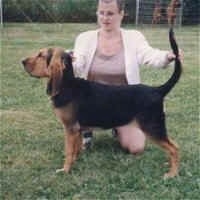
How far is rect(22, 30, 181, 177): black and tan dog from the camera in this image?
15.1 feet

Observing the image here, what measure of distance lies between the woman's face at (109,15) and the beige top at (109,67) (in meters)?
0.27

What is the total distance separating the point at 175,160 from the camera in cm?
466

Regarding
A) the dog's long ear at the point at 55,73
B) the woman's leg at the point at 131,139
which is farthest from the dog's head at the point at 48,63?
the woman's leg at the point at 131,139

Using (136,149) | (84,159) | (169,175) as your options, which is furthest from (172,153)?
(84,159)

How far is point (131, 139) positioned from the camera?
17.3ft

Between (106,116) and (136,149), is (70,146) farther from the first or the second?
(136,149)

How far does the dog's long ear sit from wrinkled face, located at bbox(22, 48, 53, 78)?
0.12 ft

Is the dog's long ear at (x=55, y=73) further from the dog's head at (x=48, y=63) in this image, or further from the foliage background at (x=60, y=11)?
the foliage background at (x=60, y=11)

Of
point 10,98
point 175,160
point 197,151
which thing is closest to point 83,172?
point 175,160

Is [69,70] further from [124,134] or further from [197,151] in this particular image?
[197,151]

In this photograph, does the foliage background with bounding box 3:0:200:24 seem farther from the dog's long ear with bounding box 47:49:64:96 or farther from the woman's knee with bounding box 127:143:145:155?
the dog's long ear with bounding box 47:49:64:96

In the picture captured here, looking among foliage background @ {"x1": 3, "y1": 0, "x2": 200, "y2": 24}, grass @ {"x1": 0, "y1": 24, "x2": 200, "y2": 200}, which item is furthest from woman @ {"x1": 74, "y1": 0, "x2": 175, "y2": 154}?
foliage background @ {"x1": 3, "y1": 0, "x2": 200, "y2": 24}

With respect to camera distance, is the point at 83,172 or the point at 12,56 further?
the point at 12,56

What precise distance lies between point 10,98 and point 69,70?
121 inches
